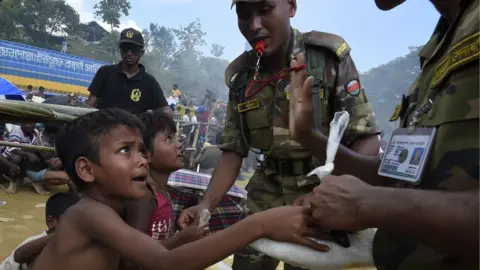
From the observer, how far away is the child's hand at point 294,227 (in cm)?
124

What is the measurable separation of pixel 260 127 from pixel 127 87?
2.70 m

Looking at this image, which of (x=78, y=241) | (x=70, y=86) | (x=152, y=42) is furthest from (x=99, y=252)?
(x=152, y=42)

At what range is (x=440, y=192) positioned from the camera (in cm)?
94

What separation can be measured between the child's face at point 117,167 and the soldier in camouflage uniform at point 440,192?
1.10m

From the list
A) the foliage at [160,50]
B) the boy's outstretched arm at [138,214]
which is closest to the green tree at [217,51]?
the foliage at [160,50]

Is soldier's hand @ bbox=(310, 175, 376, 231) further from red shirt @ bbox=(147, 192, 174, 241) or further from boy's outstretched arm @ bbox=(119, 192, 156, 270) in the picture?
red shirt @ bbox=(147, 192, 174, 241)

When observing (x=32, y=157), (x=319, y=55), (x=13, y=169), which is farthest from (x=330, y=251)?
(x=32, y=157)

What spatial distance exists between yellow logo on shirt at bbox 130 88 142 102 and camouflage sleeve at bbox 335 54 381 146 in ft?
9.76

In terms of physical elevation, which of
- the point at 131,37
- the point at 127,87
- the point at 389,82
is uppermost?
the point at 389,82

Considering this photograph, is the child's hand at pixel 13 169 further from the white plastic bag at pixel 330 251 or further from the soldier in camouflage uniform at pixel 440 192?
the soldier in camouflage uniform at pixel 440 192

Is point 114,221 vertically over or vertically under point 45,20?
under

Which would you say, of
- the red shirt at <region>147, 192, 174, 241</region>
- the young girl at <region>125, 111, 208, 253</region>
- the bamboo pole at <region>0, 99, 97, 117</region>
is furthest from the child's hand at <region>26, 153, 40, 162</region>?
the red shirt at <region>147, 192, 174, 241</region>

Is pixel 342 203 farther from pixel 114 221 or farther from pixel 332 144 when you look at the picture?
pixel 114 221

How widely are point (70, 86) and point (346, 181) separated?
21319mm
